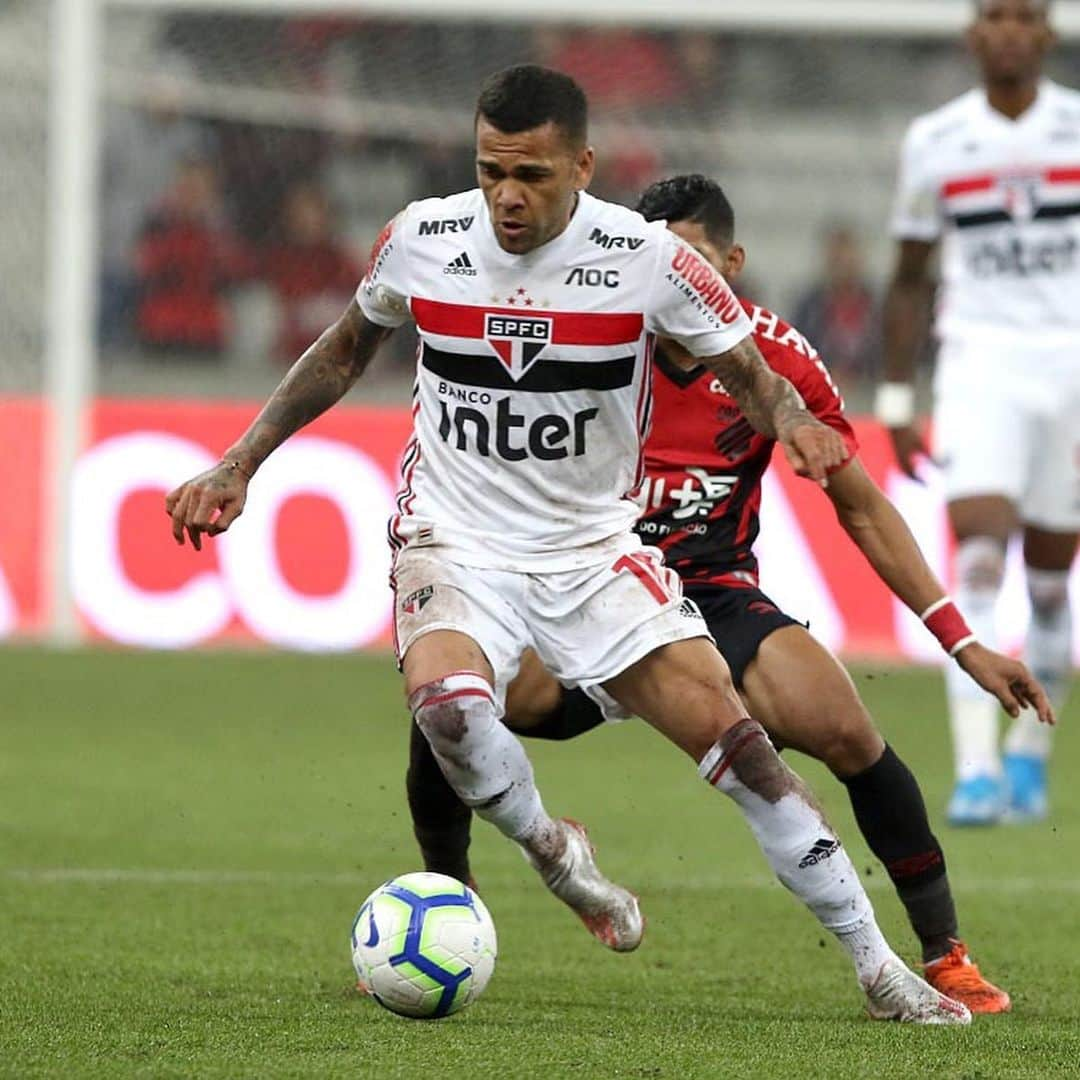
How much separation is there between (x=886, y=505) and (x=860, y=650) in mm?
8807

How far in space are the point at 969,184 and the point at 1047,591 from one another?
58.0 inches

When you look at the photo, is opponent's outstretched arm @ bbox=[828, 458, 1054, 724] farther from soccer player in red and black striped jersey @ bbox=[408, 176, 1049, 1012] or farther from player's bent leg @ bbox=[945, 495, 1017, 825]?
player's bent leg @ bbox=[945, 495, 1017, 825]

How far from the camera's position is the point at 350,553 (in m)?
14.1

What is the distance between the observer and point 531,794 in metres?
5.49

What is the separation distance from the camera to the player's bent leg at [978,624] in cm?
877

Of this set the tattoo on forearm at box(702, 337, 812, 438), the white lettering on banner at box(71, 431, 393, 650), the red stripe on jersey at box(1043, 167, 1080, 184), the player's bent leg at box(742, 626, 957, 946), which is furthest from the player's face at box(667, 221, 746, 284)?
the white lettering on banner at box(71, 431, 393, 650)

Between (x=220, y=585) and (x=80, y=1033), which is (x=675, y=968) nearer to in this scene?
(x=80, y=1033)

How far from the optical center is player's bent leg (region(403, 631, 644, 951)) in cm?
521

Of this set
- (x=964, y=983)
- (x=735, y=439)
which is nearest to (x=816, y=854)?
(x=964, y=983)

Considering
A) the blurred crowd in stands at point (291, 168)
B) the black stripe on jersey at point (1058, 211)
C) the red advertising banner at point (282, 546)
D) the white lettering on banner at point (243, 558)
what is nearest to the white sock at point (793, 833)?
the black stripe on jersey at point (1058, 211)

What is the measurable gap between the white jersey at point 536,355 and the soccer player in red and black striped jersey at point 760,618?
0.47 m

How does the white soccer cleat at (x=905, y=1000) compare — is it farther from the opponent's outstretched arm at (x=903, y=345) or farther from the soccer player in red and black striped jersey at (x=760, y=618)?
the opponent's outstretched arm at (x=903, y=345)

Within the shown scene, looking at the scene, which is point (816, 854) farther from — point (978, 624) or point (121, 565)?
point (121, 565)

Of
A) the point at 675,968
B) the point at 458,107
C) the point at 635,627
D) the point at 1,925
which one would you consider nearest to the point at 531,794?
the point at 635,627
